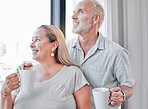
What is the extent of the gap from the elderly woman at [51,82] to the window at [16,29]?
32 cm

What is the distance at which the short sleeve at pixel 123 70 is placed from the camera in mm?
1249

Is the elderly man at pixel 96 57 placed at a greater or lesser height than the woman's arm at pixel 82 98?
greater

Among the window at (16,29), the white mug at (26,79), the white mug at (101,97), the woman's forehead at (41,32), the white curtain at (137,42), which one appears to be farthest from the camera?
the window at (16,29)

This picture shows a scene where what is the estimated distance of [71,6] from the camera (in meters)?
1.73

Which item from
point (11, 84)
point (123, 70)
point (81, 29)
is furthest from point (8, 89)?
point (123, 70)

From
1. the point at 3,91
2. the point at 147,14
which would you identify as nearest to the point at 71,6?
the point at 147,14

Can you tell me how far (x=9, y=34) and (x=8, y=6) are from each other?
0.24 metres

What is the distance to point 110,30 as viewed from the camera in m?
1.56

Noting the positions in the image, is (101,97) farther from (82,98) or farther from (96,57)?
(96,57)

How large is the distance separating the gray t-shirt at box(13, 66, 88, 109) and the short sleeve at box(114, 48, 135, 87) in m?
0.32

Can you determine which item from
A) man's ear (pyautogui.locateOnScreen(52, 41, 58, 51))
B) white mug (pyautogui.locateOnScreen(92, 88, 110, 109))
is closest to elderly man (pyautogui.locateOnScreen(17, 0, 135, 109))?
man's ear (pyautogui.locateOnScreen(52, 41, 58, 51))

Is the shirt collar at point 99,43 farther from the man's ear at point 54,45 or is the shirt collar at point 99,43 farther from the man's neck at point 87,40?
the man's ear at point 54,45

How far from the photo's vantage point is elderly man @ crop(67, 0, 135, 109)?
49.6 inches

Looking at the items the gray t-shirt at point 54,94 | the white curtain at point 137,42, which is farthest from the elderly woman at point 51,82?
the white curtain at point 137,42
